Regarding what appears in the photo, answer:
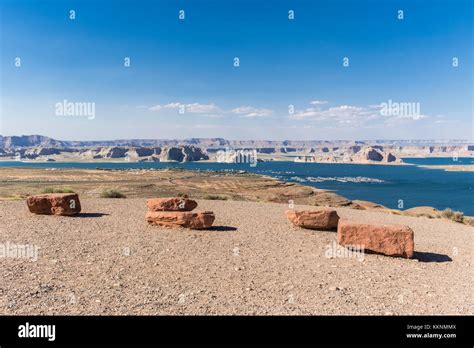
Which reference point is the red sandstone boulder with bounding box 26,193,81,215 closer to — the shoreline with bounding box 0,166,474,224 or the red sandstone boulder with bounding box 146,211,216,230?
the red sandstone boulder with bounding box 146,211,216,230

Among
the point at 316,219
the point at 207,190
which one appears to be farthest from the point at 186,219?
the point at 207,190

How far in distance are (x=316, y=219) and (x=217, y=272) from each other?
7172 mm

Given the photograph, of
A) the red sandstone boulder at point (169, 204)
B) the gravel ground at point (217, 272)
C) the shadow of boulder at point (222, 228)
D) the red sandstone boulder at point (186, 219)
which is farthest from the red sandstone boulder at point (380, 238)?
the red sandstone boulder at point (169, 204)

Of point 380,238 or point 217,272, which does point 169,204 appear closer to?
point 217,272

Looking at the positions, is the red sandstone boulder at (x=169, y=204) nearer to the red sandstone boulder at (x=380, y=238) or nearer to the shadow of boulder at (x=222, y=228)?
the shadow of boulder at (x=222, y=228)

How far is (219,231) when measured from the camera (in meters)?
15.6

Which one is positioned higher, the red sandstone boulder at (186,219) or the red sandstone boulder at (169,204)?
the red sandstone boulder at (169,204)

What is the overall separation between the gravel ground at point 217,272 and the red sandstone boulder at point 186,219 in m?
0.47

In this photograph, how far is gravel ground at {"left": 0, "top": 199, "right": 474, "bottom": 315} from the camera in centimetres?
774

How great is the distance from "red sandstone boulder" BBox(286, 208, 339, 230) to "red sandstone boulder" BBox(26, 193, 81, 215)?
10.4 meters

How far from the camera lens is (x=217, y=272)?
10102 millimetres

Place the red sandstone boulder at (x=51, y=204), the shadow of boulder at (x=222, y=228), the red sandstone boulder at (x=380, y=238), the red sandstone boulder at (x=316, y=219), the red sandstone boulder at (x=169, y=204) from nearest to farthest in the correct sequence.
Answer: the red sandstone boulder at (x=380, y=238) → the shadow of boulder at (x=222, y=228) → the red sandstone boulder at (x=316, y=219) → the red sandstone boulder at (x=169, y=204) → the red sandstone boulder at (x=51, y=204)

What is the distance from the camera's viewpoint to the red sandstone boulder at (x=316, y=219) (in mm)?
16031
